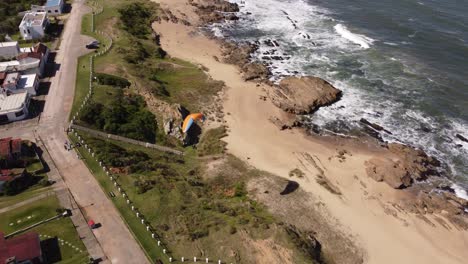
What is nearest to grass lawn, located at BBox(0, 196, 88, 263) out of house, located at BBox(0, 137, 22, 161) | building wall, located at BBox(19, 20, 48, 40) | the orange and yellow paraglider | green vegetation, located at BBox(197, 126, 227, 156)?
house, located at BBox(0, 137, 22, 161)

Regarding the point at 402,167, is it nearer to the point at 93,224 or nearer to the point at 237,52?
the point at 93,224

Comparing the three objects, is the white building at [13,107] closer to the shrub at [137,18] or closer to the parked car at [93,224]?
the parked car at [93,224]

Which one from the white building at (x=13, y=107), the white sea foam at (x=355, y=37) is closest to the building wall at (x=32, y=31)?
the white building at (x=13, y=107)

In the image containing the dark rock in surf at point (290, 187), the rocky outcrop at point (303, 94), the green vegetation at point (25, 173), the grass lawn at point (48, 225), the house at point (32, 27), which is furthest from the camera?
the house at point (32, 27)

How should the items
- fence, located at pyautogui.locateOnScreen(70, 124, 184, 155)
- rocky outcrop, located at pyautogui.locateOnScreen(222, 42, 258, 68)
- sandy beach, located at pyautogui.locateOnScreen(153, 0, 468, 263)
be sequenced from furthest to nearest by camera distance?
1. rocky outcrop, located at pyautogui.locateOnScreen(222, 42, 258, 68)
2. fence, located at pyautogui.locateOnScreen(70, 124, 184, 155)
3. sandy beach, located at pyautogui.locateOnScreen(153, 0, 468, 263)

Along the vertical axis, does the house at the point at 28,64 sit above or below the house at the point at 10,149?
above

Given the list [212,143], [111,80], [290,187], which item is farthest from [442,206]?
[111,80]

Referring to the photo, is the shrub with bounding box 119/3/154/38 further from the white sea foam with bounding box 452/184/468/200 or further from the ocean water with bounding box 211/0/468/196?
the white sea foam with bounding box 452/184/468/200
